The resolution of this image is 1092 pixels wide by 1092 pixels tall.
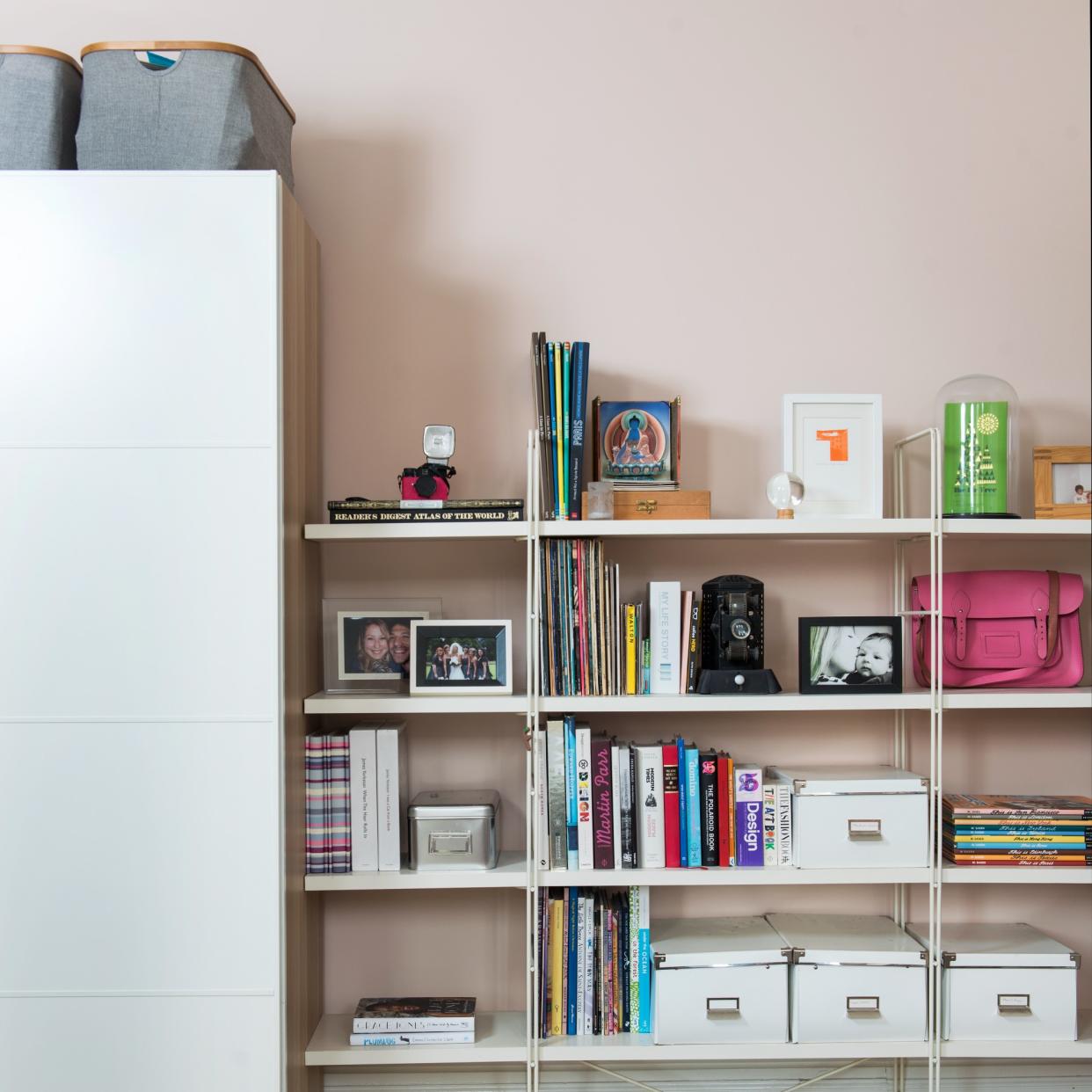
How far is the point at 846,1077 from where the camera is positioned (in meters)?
2.24

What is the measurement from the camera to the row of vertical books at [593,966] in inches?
80.6

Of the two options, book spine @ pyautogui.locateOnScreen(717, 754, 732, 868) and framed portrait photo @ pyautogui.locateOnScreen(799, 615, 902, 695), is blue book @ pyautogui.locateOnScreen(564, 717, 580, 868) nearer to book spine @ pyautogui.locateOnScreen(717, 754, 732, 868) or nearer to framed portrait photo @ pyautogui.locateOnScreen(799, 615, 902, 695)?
book spine @ pyautogui.locateOnScreen(717, 754, 732, 868)

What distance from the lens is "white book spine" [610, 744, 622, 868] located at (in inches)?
79.4

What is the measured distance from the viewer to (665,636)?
2.05 metres

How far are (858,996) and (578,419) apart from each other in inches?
51.9

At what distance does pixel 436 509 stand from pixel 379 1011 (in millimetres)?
1059

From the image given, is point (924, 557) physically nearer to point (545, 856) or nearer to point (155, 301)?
point (545, 856)

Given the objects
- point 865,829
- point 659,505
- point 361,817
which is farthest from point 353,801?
point 865,829

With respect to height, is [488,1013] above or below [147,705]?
below

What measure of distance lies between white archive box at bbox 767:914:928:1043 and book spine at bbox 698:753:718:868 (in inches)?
10.0

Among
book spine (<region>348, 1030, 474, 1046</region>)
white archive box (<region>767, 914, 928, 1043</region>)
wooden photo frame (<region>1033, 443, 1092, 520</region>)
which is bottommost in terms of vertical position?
book spine (<region>348, 1030, 474, 1046</region>)

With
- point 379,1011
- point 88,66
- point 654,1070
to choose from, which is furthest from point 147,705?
point 654,1070

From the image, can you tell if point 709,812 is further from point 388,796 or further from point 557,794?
point 388,796

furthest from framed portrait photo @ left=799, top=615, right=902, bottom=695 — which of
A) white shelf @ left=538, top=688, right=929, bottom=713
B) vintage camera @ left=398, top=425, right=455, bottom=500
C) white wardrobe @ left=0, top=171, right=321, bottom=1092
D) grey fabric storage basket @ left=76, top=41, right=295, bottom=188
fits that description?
grey fabric storage basket @ left=76, top=41, right=295, bottom=188
